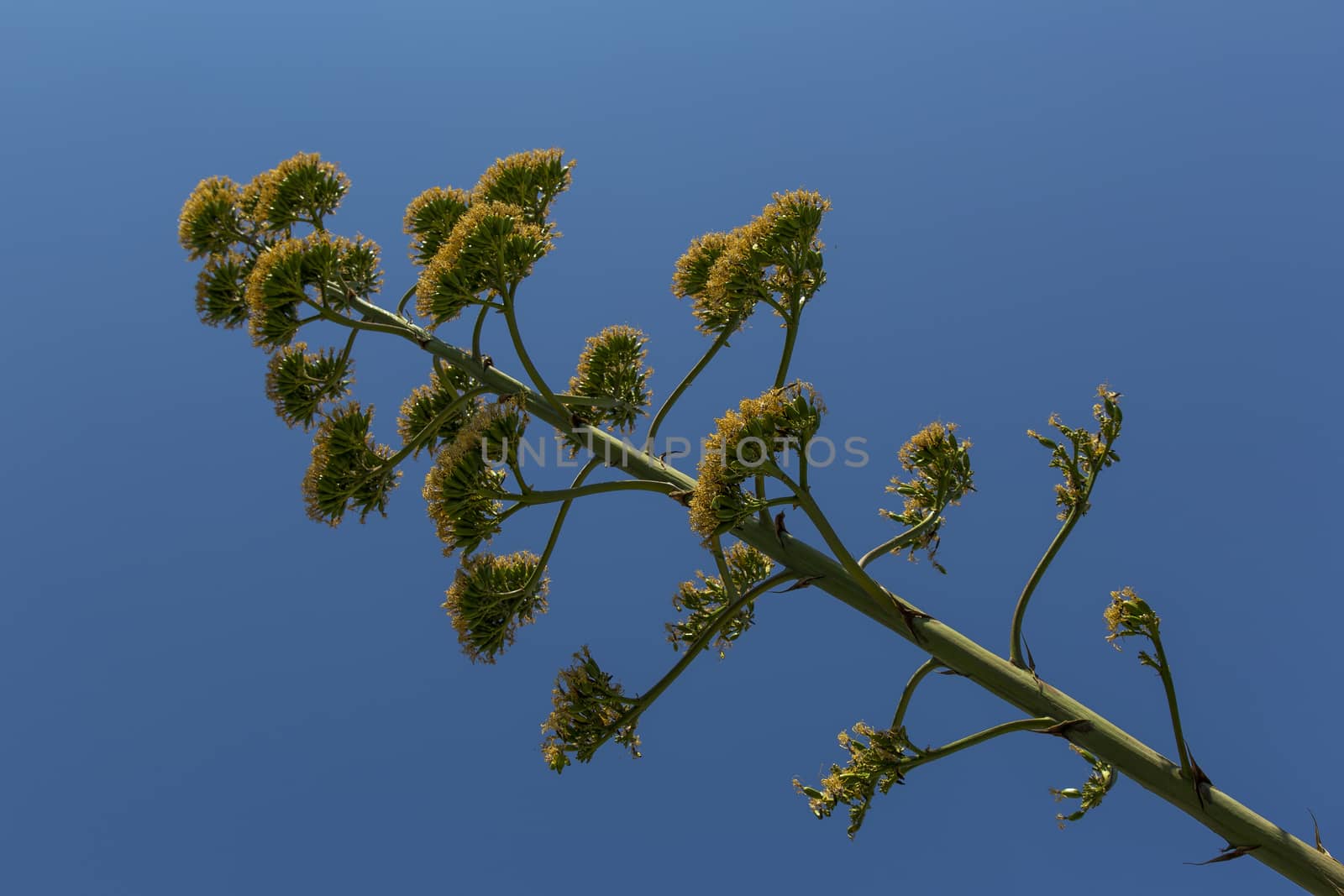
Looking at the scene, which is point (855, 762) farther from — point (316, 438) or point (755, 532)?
point (316, 438)

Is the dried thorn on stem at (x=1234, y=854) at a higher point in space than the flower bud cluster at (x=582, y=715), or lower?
higher

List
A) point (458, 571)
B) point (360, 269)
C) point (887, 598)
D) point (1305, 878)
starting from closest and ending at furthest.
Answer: point (1305, 878) < point (887, 598) < point (458, 571) < point (360, 269)

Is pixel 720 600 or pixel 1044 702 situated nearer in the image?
pixel 1044 702

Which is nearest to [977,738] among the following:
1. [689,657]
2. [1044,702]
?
[1044,702]

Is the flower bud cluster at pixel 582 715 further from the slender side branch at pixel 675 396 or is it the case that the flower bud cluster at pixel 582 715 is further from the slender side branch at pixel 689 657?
the slender side branch at pixel 675 396

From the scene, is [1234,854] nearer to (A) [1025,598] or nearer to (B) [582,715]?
(A) [1025,598]

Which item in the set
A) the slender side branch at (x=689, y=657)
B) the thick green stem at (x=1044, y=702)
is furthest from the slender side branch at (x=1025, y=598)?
the slender side branch at (x=689, y=657)

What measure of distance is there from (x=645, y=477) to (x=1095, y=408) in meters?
3.97

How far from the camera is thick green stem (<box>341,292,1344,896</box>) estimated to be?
20.6 feet

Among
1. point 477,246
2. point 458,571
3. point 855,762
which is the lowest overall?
point 458,571

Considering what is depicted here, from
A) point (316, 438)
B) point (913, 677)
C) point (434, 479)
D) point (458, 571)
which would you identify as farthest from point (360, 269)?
point (913, 677)

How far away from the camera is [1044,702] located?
668cm

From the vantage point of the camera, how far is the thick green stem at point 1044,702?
627 cm

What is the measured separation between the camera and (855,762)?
22.9ft
